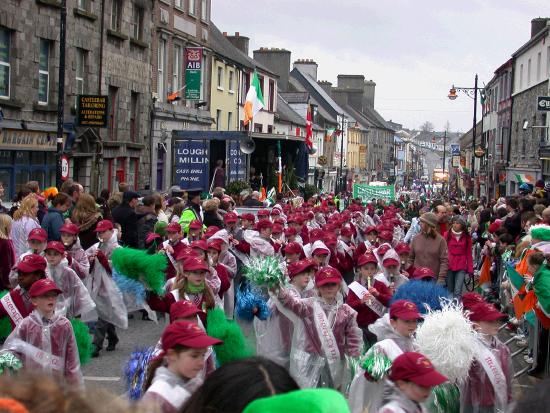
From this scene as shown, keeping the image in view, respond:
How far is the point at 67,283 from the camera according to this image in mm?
8477

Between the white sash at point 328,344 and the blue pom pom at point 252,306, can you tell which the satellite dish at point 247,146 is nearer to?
the blue pom pom at point 252,306

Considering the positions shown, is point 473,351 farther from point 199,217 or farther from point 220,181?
point 220,181

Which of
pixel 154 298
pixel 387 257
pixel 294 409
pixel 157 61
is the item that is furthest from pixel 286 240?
pixel 157 61

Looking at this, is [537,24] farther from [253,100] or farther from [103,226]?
[103,226]

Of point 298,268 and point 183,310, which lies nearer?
point 183,310

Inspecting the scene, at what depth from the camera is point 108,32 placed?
2564cm

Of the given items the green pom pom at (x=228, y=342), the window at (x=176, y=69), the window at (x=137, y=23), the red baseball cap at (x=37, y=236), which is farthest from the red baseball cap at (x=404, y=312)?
the window at (x=176, y=69)

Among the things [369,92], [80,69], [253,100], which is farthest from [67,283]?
[369,92]

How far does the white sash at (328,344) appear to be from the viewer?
7406 millimetres

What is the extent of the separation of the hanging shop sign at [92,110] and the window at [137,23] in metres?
5.99

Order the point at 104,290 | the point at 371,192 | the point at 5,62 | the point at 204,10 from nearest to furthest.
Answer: the point at 104,290
the point at 5,62
the point at 204,10
the point at 371,192

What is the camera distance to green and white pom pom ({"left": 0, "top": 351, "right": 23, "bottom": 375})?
545cm

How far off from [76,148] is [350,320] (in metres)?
17.4

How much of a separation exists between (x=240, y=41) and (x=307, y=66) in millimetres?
28963
